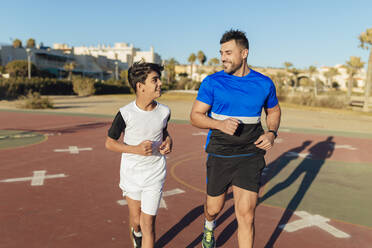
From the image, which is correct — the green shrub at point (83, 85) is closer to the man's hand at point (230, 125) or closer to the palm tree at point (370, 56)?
the palm tree at point (370, 56)

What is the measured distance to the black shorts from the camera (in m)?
3.19

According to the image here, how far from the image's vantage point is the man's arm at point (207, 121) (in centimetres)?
281

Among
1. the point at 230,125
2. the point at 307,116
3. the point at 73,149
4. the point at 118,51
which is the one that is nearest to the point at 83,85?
the point at 307,116

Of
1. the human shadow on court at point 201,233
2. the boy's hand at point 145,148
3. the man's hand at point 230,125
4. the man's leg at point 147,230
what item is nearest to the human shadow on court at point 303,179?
the human shadow on court at point 201,233

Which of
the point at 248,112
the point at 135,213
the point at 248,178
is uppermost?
the point at 248,112

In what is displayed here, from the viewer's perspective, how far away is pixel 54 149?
29.6 feet

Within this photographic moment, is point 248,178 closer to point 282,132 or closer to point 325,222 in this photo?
point 325,222

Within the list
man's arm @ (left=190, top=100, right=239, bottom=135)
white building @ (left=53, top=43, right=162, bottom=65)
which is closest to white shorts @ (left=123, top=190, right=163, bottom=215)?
man's arm @ (left=190, top=100, right=239, bottom=135)

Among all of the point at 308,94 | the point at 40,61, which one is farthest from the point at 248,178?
the point at 40,61

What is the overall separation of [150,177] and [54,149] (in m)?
6.91

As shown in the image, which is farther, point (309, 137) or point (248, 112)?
point (309, 137)

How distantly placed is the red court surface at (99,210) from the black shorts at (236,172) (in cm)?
101

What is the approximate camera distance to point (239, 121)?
3.10 meters

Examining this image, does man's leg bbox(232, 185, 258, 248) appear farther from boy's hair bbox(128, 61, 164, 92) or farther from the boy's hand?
boy's hair bbox(128, 61, 164, 92)
